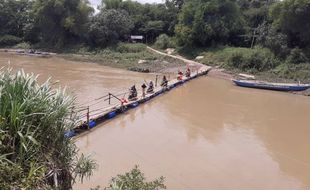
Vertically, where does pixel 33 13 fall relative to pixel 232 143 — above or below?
above

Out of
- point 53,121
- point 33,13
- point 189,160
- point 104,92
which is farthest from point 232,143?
point 33,13

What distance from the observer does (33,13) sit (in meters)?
51.6

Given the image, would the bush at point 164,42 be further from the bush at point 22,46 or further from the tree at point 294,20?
the bush at point 22,46

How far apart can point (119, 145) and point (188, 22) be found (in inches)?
1156

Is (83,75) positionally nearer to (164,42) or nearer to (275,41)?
(164,42)

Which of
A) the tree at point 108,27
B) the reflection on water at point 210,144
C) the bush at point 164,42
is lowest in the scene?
the reflection on water at point 210,144

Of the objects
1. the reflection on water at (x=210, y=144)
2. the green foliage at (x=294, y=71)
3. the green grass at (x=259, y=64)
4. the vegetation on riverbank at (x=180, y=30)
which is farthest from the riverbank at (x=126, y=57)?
the reflection on water at (x=210, y=144)

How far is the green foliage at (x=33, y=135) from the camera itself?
19.4 feet

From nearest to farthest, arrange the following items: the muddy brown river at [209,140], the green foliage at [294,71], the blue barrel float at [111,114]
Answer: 1. the muddy brown river at [209,140]
2. the blue barrel float at [111,114]
3. the green foliage at [294,71]

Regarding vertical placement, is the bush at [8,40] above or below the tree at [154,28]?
below

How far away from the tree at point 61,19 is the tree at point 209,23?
1455 cm

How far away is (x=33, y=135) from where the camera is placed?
6.43 meters

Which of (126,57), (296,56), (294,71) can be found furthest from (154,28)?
(294,71)

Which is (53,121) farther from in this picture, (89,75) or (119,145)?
(89,75)
